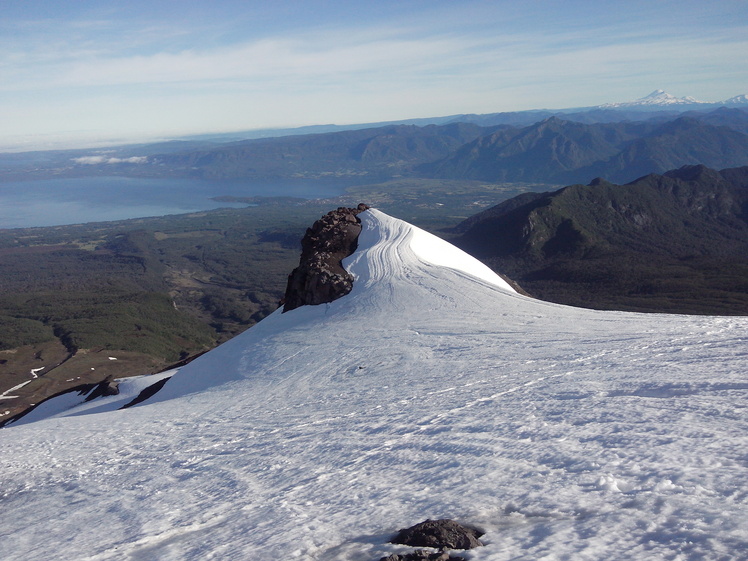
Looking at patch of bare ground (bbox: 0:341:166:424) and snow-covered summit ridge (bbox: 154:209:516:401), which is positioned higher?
snow-covered summit ridge (bbox: 154:209:516:401)

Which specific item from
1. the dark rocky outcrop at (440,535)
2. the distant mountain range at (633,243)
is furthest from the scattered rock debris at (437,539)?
the distant mountain range at (633,243)

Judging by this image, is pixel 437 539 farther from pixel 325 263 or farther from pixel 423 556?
pixel 325 263

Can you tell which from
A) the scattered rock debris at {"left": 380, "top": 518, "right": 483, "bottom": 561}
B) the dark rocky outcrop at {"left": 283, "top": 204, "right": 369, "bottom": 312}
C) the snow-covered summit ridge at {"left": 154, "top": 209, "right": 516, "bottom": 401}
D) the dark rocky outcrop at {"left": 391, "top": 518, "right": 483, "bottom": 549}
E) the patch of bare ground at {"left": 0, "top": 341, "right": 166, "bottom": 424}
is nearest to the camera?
the scattered rock debris at {"left": 380, "top": 518, "right": 483, "bottom": 561}

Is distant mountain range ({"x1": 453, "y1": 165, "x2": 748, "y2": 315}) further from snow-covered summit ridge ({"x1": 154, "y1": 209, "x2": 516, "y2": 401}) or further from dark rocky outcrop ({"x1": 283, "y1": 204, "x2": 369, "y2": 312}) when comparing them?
dark rocky outcrop ({"x1": 283, "y1": 204, "x2": 369, "y2": 312})

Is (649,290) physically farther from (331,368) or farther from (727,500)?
(727,500)

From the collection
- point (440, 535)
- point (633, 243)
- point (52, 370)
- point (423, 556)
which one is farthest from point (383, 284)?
point (633, 243)

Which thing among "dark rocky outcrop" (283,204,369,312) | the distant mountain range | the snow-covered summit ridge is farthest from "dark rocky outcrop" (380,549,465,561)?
the distant mountain range

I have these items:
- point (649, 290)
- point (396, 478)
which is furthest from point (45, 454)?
point (649, 290)
